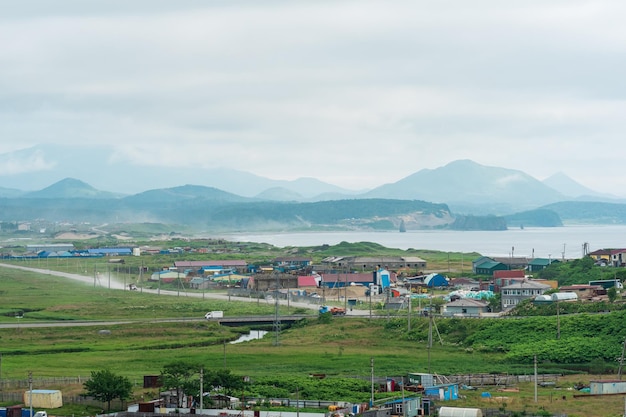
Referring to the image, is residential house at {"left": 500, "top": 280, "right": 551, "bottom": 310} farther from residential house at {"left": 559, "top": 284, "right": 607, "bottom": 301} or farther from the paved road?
the paved road

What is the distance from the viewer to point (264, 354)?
46938mm

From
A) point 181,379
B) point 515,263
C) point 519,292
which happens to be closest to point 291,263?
point 515,263

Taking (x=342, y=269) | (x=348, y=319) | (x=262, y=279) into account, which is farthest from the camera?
(x=342, y=269)

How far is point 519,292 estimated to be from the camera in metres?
65.0

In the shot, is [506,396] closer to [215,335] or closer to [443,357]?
[443,357]

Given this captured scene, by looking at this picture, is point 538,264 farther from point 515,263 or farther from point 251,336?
point 251,336

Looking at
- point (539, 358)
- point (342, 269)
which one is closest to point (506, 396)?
point (539, 358)

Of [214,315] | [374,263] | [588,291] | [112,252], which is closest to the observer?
[588,291]

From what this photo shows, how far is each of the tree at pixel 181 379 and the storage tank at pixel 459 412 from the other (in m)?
7.91

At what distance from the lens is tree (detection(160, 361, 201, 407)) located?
3378cm

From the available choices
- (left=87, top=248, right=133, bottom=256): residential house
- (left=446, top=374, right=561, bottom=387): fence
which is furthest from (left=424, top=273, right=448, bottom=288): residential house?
(left=87, top=248, right=133, bottom=256): residential house

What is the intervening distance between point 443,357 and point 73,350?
1746cm

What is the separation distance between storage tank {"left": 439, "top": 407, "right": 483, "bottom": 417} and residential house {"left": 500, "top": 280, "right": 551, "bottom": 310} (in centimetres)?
3253

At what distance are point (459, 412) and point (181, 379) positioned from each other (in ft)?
33.8
